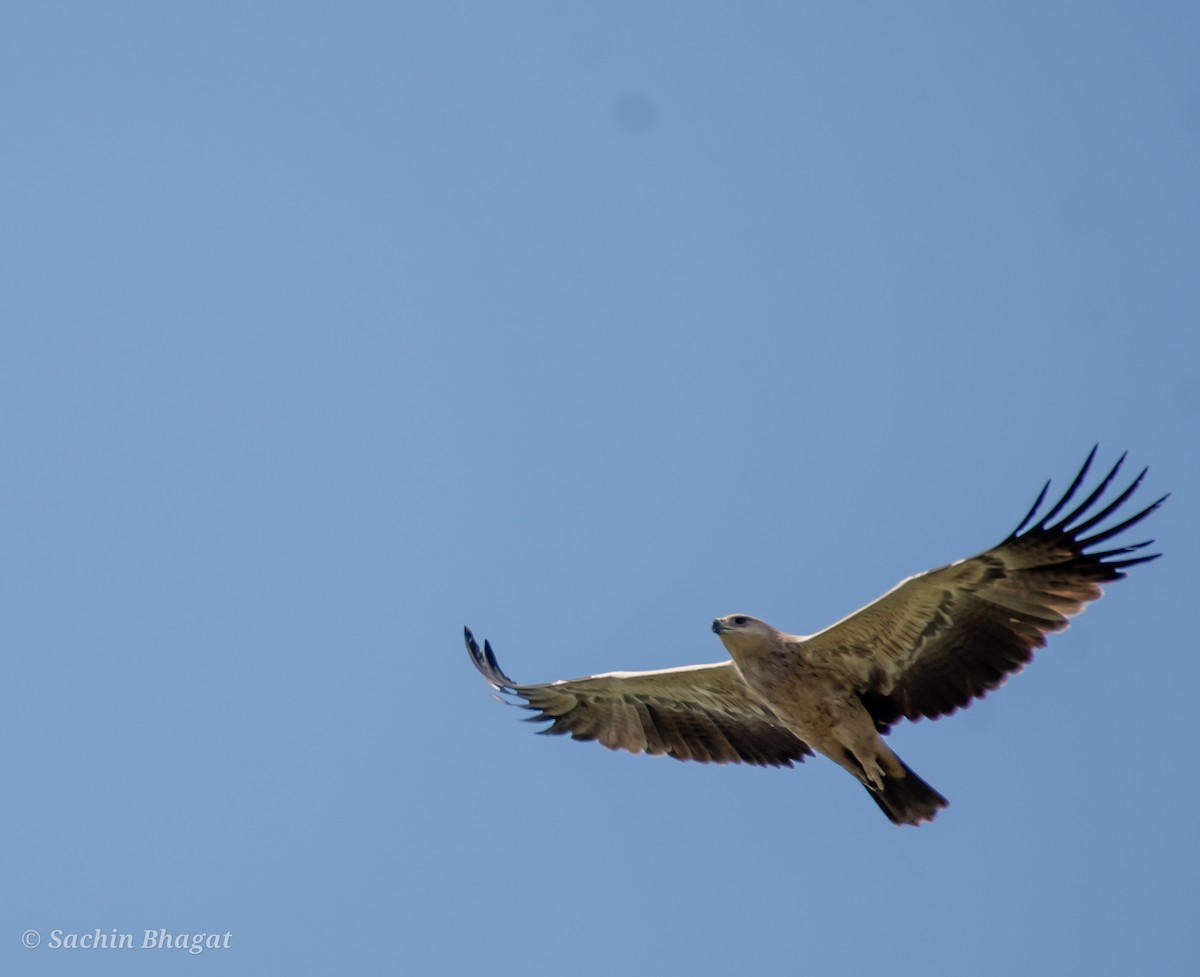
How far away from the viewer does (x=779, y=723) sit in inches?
598

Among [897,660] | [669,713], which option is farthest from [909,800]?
[669,713]

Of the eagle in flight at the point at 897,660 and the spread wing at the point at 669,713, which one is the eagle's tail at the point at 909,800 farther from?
the spread wing at the point at 669,713

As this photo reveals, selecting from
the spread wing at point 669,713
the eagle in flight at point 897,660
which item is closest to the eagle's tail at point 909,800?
the eagle in flight at point 897,660

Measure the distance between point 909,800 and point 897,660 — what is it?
1079mm

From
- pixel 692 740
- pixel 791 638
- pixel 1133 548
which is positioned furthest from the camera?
pixel 692 740

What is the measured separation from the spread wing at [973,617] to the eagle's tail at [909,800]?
1.47 feet

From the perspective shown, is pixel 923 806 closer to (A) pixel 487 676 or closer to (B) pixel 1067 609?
(B) pixel 1067 609

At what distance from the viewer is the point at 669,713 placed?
15.7 meters

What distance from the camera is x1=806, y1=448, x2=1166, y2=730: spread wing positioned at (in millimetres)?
13531

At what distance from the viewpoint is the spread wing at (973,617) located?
533 inches

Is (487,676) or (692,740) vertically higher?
(487,676)

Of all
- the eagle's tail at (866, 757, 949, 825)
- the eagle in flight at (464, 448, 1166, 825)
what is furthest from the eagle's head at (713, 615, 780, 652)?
the eagle's tail at (866, 757, 949, 825)

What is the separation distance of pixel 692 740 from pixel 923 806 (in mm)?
2182

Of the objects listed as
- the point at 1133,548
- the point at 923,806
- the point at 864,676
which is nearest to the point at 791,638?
the point at 864,676
